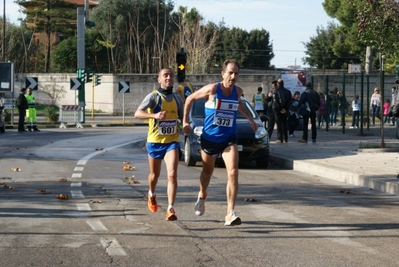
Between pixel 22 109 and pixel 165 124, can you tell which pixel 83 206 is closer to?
pixel 165 124

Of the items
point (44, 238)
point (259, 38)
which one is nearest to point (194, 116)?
point (44, 238)

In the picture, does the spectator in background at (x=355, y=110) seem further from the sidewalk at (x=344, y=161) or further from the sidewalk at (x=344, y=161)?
the sidewalk at (x=344, y=161)

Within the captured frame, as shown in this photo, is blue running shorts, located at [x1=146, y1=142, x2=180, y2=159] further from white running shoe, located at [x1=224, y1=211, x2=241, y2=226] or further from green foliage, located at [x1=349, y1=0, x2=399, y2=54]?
green foliage, located at [x1=349, y1=0, x2=399, y2=54]

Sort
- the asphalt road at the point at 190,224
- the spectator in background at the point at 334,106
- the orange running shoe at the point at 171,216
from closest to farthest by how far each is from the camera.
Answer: the asphalt road at the point at 190,224 → the orange running shoe at the point at 171,216 → the spectator in background at the point at 334,106

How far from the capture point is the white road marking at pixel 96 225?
9453 mm

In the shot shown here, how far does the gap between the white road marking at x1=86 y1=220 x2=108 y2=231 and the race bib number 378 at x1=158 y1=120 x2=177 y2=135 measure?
135 cm

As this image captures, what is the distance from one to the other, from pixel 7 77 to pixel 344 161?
2741 cm

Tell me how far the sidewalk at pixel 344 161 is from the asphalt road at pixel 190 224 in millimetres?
364

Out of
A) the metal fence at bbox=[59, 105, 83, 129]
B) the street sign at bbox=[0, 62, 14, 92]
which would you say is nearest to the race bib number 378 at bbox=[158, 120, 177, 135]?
the metal fence at bbox=[59, 105, 83, 129]

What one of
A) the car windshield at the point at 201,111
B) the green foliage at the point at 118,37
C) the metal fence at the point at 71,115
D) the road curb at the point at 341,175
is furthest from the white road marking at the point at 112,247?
the green foliage at the point at 118,37

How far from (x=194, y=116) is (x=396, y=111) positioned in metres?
6.63

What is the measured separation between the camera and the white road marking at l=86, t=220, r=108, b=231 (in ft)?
31.0

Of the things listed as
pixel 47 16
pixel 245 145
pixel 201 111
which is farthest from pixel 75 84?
pixel 47 16

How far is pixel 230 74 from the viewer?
1003 centimetres
